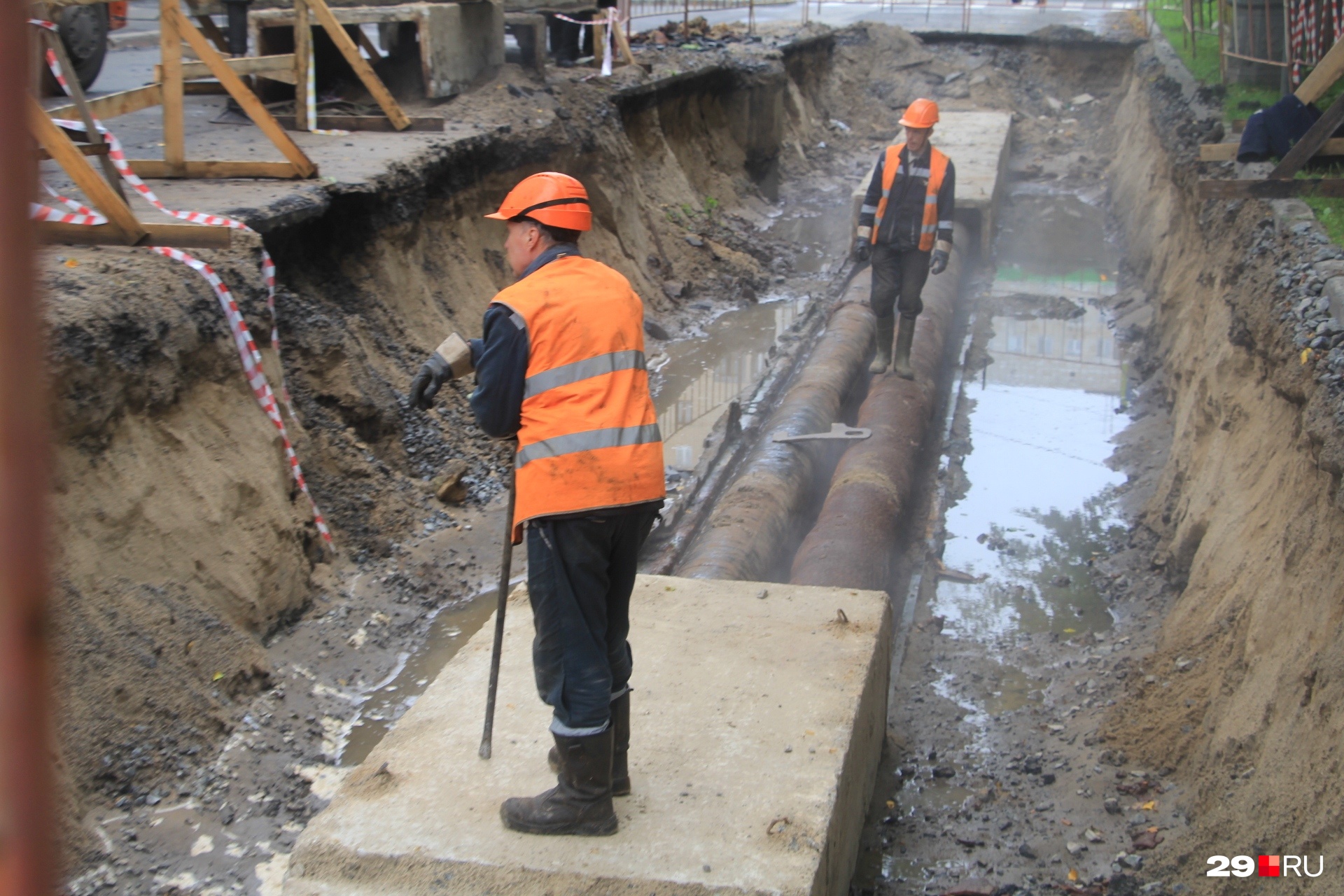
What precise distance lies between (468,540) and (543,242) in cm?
398

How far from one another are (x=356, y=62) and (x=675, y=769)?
6.87 metres

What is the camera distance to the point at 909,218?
753 centimetres

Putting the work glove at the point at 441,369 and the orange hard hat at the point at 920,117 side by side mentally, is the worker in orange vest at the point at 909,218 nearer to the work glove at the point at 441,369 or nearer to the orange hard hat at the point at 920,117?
the orange hard hat at the point at 920,117

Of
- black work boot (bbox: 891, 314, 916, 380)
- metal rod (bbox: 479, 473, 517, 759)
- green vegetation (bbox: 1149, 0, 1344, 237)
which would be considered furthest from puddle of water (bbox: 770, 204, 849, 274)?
metal rod (bbox: 479, 473, 517, 759)

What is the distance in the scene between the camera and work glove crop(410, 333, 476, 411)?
3062 mm

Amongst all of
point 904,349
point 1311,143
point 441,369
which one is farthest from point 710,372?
point 441,369

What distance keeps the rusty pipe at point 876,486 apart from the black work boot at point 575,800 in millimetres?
2380

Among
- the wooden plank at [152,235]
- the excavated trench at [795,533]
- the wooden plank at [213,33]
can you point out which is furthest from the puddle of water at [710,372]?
the wooden plank at [213,33]

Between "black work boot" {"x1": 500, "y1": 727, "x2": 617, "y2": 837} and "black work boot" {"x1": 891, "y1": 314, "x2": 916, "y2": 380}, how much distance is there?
5511 mm

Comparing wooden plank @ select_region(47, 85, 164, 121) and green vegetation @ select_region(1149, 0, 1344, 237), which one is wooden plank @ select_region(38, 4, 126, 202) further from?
green vegetation @ select_region(1149, 0, 1344, 237)

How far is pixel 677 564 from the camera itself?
554 cm

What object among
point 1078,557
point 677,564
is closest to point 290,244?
point 677,564

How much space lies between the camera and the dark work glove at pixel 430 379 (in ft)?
10.0

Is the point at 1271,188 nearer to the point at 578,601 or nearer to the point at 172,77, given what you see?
the point at 578,601
